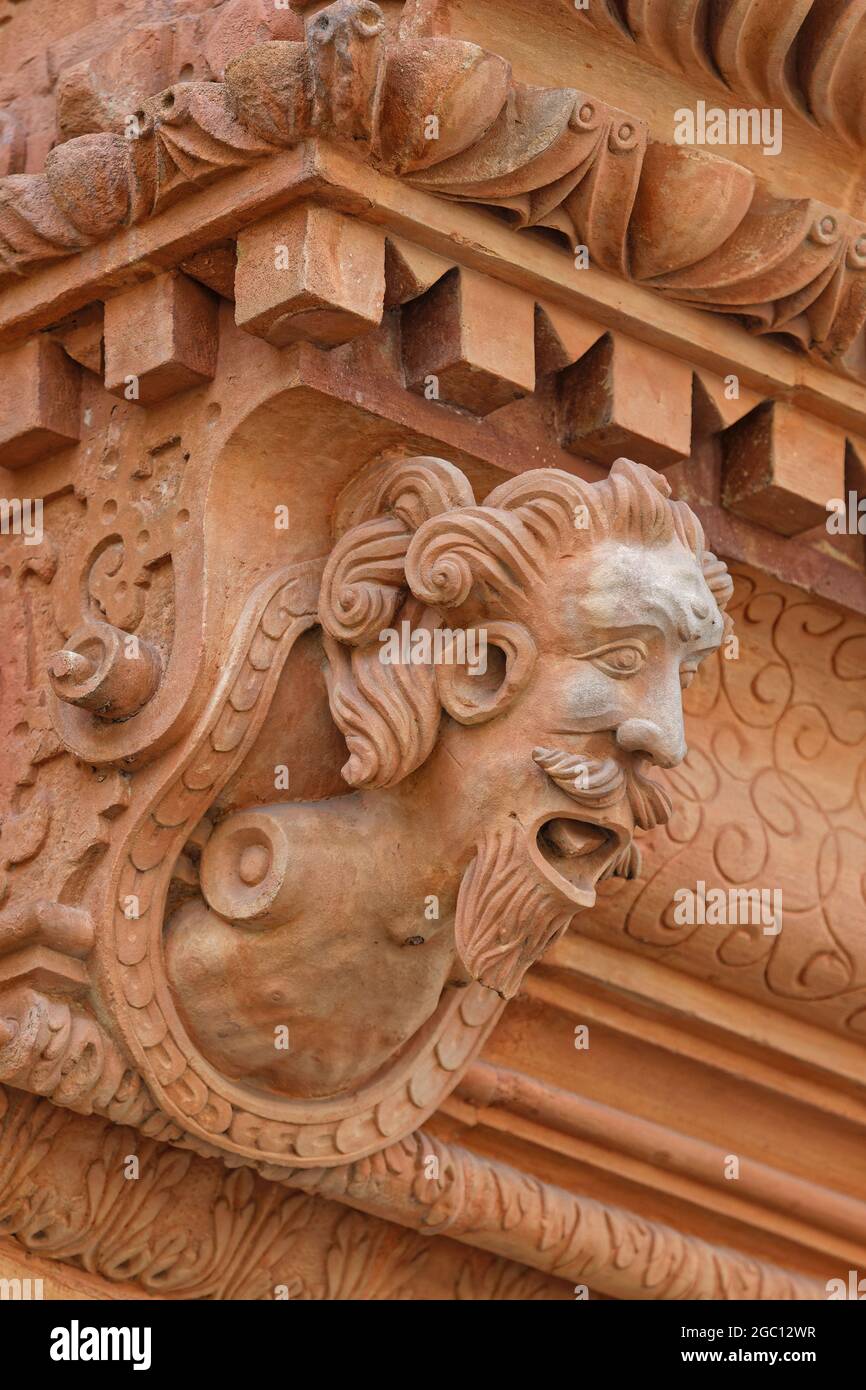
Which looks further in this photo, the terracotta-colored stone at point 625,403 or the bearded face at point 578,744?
the terracotta-colored stone at point 625,403

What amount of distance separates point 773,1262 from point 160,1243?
923mm

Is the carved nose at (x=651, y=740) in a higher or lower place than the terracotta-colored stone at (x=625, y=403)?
lower

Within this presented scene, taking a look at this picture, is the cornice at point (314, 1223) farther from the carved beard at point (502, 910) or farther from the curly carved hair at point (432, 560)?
the curly carved hair at point (432, 560)

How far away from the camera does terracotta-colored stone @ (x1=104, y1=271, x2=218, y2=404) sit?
3578 mm

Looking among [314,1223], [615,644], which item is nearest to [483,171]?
[615,644]

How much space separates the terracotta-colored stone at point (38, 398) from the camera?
3.73 m

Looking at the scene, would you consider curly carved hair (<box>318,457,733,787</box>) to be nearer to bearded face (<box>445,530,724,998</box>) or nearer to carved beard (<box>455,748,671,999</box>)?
bearded face (<box>445,530,724,998</box>)

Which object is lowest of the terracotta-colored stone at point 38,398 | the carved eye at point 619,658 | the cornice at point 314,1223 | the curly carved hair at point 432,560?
the cornice at point 314,1223

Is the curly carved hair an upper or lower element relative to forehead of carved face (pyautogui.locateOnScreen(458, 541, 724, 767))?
upper

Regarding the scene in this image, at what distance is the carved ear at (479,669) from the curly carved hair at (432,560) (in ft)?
0.05

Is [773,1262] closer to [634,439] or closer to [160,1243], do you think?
[160,1243]

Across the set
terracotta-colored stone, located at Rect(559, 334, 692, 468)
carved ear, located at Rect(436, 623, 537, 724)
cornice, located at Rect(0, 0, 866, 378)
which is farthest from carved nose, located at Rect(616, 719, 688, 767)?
cornice, located at Rect(0, 0, 866, 378)

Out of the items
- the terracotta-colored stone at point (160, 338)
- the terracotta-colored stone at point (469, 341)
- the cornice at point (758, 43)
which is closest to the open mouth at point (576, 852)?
the terracotta-colored stone at point (469, 341)

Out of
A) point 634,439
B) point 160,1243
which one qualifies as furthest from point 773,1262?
point 634,439
